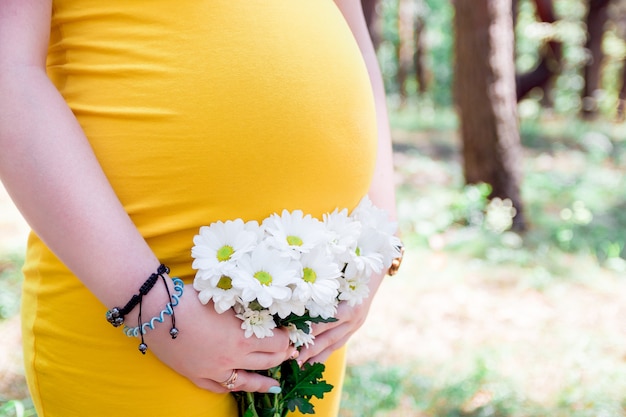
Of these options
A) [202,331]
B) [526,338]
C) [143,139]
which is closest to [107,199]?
[143,139]

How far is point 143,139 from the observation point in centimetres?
101

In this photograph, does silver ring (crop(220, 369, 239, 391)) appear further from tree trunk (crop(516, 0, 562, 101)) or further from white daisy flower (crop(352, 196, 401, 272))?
tree trunk (crop(516, 0, 562, 101))

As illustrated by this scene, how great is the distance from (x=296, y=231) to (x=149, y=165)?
0.82 feet

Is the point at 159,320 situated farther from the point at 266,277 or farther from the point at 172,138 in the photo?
the point at 172,138

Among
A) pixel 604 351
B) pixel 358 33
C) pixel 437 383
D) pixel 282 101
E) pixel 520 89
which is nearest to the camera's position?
pixel 282 101

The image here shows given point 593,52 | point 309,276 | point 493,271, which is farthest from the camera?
point 593,52

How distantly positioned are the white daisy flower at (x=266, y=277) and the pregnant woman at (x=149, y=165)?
3.0 inches

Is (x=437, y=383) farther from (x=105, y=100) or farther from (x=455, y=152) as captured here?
(x=455, y=152)

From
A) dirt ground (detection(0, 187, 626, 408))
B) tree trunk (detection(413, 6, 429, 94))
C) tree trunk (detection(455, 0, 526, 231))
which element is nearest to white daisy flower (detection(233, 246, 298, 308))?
dirt ground (detection(0, 187, 626, 408))

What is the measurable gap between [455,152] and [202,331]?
726 cm

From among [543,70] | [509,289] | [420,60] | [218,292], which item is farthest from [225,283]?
[420,60]

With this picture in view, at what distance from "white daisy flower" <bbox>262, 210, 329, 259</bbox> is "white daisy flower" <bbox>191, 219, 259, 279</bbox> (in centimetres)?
4

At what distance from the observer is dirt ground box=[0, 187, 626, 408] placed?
3184 mm

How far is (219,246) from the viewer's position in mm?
1011
